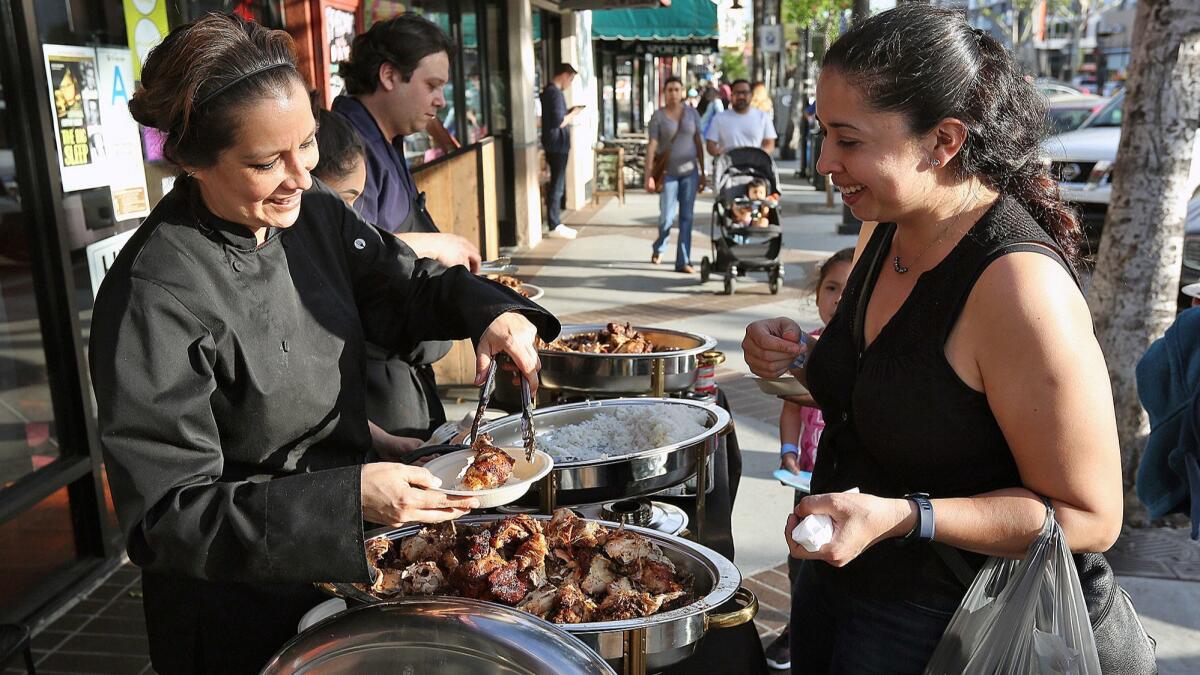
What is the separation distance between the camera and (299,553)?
157 cm

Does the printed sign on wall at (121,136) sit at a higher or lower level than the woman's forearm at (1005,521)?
higher

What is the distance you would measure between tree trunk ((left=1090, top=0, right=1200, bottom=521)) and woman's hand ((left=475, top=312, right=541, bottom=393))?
142 inches

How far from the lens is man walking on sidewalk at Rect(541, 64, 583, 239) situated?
550 inches

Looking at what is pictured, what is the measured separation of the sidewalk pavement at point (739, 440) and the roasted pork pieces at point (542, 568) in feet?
7.03

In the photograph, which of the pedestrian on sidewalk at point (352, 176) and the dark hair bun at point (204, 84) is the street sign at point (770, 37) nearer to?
the pedestrian on sidewalk at point (352, 176)

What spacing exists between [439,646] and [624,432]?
4.39 ft

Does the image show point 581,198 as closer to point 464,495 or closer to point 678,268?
point 678,268

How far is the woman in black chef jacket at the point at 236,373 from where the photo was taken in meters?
1.58

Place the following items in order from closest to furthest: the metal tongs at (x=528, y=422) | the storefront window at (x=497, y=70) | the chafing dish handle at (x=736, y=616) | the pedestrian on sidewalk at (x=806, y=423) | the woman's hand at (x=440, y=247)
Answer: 1. the chafing dish handle at (x=736, y=616)
2. the metal tongs at (x=528, y=422)
3. the woman's hand at (x=440, y=247)
4. the pedestrian on sidewalk at (x=806, y=423)
5. the storefront window at (x=497, y=70)

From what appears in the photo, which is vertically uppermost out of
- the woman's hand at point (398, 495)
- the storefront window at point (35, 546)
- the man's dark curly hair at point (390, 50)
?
the man's dark curly hair at point (390, 50)

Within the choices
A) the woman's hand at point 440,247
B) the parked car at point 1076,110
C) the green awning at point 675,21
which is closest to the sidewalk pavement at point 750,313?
the woman's hand at point 440,247

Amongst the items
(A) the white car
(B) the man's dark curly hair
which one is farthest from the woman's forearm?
(A) the white car

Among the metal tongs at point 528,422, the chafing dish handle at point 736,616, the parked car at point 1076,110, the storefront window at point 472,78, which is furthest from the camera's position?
the parked car at point 1076,110

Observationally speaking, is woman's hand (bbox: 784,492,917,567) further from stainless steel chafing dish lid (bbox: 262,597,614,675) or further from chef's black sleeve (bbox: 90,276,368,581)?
chef's black sleeve (bbox: 90,276,368,581)
